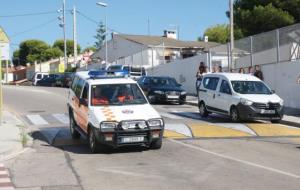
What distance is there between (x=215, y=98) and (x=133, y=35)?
55.1 metres

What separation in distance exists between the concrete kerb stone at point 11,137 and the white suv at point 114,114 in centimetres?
154

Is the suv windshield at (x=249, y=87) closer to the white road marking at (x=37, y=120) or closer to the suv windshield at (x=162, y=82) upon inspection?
the white road marking at (x=37, y=120)

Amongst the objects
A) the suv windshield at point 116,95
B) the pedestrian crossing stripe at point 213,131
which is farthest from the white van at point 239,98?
the suv windshield at point 116,95

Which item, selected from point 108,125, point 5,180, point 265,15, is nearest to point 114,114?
point 108,125

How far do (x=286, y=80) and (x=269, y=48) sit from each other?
96.6 inches

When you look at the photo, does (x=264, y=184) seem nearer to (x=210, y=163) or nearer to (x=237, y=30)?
(x=210, y=163)

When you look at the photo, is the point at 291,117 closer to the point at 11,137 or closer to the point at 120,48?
the point at 11,137

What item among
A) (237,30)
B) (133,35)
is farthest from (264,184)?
(133,35)

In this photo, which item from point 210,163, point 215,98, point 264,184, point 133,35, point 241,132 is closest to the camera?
point 264,184

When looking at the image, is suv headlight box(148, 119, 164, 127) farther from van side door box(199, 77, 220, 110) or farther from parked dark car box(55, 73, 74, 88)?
parked dark car box(55, 73, 74, 88)

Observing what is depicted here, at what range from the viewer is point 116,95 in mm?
14438

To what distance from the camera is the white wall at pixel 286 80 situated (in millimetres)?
26312

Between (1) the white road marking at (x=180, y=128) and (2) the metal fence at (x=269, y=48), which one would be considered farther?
(2) the metal fence at (x=269, y=48)

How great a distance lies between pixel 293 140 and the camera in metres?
16.3
